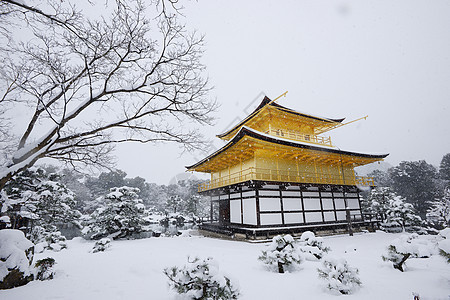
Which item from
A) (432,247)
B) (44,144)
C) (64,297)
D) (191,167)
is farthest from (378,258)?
(191,167)

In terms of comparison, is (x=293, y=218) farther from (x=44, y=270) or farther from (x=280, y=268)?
(x=44, y=270)

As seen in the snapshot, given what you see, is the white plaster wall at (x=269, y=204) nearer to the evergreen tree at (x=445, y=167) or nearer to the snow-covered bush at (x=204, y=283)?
the snow-covered bush at (x=204, y=283)

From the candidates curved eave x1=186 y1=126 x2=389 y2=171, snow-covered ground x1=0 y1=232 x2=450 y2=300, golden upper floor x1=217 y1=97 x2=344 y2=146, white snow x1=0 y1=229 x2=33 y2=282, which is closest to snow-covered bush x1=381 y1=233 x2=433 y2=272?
snow-covered ground x1=0 y1=232 x2=450 y2=300

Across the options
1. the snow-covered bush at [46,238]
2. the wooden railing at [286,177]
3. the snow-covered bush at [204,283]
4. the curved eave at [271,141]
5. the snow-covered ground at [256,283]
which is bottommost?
the snow-covered bush at [46,238]

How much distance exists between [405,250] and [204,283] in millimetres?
5909

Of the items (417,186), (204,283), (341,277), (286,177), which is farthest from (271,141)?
(417,186)

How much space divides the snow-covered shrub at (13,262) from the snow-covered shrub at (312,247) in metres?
8.21

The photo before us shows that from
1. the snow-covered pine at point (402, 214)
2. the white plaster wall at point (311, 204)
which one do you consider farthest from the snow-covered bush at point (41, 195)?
the snow-covered pine at point (402, 214)

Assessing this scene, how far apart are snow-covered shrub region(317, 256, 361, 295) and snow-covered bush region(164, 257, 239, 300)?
2.43m

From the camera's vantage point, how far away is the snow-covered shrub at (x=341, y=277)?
4469 mm

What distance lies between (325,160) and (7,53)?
19.0 metres

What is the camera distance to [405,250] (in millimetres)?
5652

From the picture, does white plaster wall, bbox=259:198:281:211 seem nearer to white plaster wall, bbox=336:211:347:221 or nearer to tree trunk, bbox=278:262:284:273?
white plaster wall, bbox=336:211:347:221

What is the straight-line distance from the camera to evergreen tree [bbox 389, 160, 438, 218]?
3375 centimetres
